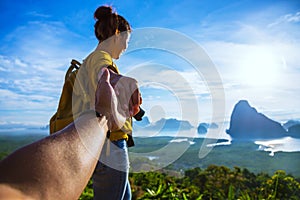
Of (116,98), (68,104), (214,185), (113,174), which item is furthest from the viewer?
(214,185)

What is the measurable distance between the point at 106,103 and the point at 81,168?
0.19m

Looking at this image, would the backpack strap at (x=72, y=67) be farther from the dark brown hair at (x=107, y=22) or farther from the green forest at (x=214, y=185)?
the green forest at (x=214, y=185)

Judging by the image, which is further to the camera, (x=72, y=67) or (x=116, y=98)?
(x=72, y=67)

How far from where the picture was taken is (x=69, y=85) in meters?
1.14

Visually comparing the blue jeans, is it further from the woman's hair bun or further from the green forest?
the green forest

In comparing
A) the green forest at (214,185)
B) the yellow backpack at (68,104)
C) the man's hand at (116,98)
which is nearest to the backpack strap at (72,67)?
the yellow backpack at (68,104)

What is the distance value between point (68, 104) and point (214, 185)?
1831 millimetres

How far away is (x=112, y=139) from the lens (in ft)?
3.95

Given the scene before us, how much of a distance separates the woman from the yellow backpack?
40 mm

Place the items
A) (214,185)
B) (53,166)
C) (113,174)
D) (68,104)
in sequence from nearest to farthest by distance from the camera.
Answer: (53,166), (68,104), (113,174), (214,185)

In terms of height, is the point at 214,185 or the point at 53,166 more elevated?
the point at 53,166

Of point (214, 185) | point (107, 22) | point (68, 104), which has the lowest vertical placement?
point (214, 185)

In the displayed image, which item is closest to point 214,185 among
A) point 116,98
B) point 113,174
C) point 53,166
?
point 113,174

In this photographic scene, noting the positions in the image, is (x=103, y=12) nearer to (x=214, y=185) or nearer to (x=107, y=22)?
(x=107, y=22)
